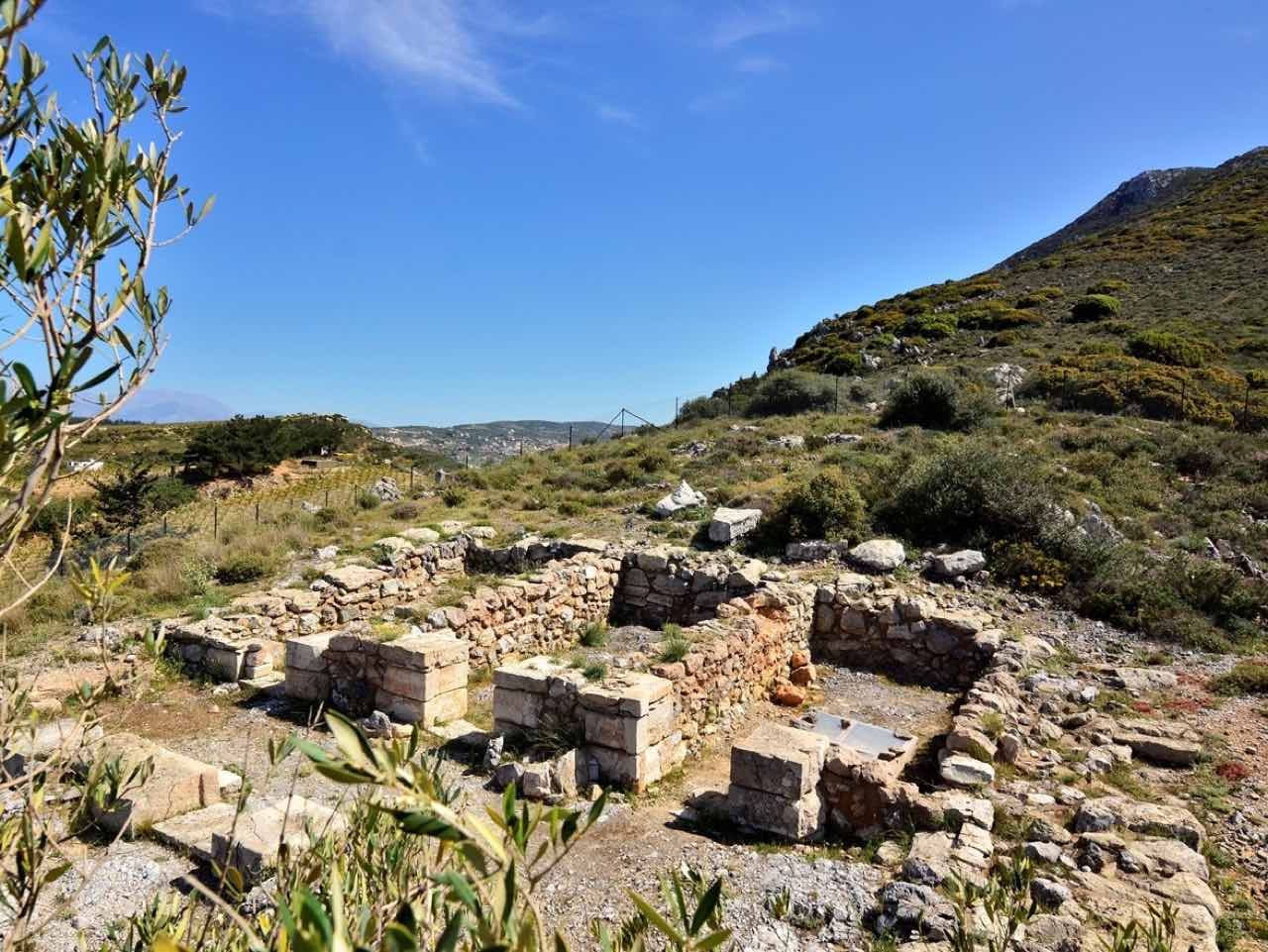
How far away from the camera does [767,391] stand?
97.0 feet

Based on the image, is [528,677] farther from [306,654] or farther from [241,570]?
[241,570]

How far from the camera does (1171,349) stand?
1054 inches

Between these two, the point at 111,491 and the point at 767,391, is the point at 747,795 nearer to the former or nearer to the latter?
the point at 111,491

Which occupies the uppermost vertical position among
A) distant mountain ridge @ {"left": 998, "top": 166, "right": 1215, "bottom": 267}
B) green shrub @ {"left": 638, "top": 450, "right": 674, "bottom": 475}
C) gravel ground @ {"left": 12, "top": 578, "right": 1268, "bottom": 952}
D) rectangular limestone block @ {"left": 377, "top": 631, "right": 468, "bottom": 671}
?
distant mountain ridge @ {"left": 998, "top": 166, "right": 1215, "bottom": 267}

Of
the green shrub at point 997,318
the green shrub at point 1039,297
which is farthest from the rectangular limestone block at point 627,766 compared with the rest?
the green shrub at point 1039,297

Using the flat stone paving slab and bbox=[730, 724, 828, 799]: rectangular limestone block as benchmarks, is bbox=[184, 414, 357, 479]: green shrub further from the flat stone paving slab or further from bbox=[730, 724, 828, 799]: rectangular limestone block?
bbox=[730, 724, 828, 799]: rectangular limestone block

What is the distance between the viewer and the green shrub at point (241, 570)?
12.6 m

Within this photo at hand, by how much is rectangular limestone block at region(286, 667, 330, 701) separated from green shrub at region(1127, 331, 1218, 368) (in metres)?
29.4

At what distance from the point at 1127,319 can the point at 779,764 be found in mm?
33732

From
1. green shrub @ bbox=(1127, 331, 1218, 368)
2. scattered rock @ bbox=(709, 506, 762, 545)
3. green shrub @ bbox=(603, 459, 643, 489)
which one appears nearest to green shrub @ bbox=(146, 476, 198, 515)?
green shrub @ bbox=(603, 459, 643, 489)

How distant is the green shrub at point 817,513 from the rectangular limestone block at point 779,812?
7.64m

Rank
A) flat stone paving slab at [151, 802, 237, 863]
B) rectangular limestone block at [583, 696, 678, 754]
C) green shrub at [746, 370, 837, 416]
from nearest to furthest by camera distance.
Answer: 1. flat stone paving slab at [151, 802, 237, 863]
2. rectangular limestone block at [583, 696, 678, 754]
3. green shrub at [746, 370, 837, 416]

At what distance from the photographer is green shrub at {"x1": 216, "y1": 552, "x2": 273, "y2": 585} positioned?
1259 centimetres

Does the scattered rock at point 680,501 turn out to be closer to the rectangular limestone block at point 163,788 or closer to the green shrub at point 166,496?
the rectangular limestone block at point 163,788
